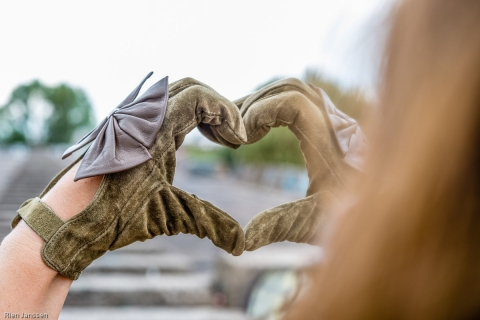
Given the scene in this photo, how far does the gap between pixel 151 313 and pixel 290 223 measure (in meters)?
1.58

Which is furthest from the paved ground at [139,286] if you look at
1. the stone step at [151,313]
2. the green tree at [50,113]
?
the green tree at [50,113]

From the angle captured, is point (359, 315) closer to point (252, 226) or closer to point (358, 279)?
point (358, 279)

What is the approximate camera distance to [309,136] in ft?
1.80

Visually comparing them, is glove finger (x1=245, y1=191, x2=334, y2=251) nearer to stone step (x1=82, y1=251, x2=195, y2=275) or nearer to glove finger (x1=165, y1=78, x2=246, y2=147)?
glove finger (x1=165, y1=78, x2=246, y2=147)

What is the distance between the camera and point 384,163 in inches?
10.8

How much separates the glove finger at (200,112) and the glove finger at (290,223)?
0.36 feet

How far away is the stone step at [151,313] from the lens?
5.83 ft

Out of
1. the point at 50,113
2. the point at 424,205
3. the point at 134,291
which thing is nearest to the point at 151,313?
the point at 134,291

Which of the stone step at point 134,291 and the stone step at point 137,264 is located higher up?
the stone step at point 134,291

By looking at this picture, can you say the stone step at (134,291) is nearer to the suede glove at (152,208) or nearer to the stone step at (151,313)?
the stone step at (151,313)

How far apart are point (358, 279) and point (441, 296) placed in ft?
0.20

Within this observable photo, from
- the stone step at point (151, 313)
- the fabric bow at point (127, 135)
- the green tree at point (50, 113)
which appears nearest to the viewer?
the fabric bow at point (127, 135)

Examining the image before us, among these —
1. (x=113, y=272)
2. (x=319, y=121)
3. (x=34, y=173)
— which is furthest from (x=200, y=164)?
(x=319, y=121)

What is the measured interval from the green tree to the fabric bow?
3.18m
